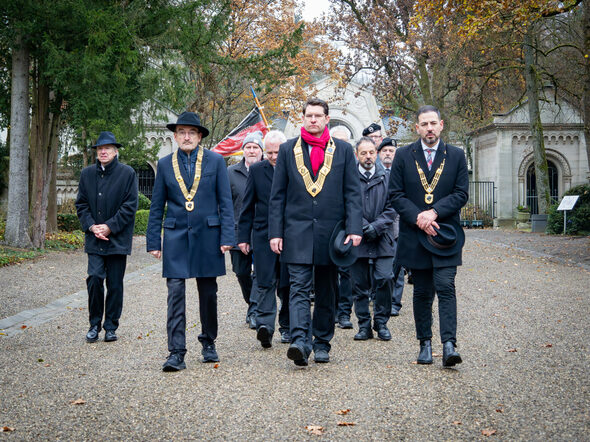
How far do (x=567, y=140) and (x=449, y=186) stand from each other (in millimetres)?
31674

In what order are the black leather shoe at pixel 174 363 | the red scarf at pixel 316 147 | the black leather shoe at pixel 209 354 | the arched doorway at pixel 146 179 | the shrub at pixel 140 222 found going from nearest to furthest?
the black leather shoe at pixel 174 363
the red scarf at pixel 316 147
the black leather shoe at pixel 209 354
the shrub at pixel 140 222
the arched doorway at pixel 146 179

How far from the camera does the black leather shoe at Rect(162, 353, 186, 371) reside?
596 centimetres

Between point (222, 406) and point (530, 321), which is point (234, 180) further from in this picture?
point (222, 406)

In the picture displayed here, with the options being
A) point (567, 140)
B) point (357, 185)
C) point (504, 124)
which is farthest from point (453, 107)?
point (357, 185)

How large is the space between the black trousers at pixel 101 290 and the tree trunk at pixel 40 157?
11.3 m

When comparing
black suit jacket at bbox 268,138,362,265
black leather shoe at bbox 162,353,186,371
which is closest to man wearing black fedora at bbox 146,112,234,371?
black leather shoe at bbox 162,353,186,371

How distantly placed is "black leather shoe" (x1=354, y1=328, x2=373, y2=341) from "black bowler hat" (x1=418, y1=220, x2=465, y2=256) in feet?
5.30

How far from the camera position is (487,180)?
120 ft

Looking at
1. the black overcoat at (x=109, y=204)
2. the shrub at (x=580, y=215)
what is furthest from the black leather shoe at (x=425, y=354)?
the shrub at (x=580, y=215)

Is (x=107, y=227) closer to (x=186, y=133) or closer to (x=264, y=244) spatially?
(x=264, y=244)

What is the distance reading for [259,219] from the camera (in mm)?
7414

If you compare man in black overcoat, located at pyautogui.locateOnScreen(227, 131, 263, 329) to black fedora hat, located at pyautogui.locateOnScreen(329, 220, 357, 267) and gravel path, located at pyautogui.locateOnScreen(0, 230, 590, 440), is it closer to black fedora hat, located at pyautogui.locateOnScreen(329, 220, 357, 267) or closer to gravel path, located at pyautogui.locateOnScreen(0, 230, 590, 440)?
gravel path, located at pyautogui.locateOnScreen(0, 230, 590, 440)

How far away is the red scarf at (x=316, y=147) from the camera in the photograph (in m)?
6.25

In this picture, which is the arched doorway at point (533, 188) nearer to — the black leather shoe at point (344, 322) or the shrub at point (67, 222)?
the shrub at point (67, 222)
